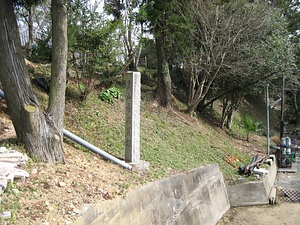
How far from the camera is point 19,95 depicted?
5734mm

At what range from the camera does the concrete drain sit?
37.0 ft

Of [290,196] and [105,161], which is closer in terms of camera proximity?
[105,161]

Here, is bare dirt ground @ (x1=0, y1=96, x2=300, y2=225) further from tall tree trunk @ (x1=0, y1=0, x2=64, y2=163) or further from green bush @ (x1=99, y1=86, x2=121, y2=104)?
green bush @ (x1=99, y1=86, x2=121, y2=104)

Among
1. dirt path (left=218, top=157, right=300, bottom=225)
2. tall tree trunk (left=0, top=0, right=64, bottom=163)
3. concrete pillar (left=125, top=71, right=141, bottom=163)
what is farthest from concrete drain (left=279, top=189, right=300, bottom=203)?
tall tree trunk (left=0, top=0, right=64, bottom=163)

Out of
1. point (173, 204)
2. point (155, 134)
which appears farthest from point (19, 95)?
point (155, 134)

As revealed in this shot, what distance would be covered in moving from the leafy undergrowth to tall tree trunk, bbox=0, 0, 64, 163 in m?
0.31

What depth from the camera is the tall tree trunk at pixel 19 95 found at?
18.4 ft

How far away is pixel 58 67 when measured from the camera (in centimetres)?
628

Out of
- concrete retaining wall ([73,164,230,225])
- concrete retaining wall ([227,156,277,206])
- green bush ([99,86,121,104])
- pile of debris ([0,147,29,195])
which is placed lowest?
concrete retaining wall ([227,156,277,206])

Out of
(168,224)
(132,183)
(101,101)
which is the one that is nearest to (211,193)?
(168,224)

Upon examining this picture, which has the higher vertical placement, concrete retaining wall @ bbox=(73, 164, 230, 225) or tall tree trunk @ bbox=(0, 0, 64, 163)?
tall tree trunk @ bbox=(0, 0, 64, 163)

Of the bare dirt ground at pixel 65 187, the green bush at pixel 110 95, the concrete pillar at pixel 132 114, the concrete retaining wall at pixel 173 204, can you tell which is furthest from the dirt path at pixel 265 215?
the green bush at pixel 110 95

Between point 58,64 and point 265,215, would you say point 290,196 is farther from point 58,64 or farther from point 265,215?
point 58,64

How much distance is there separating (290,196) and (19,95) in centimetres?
988
